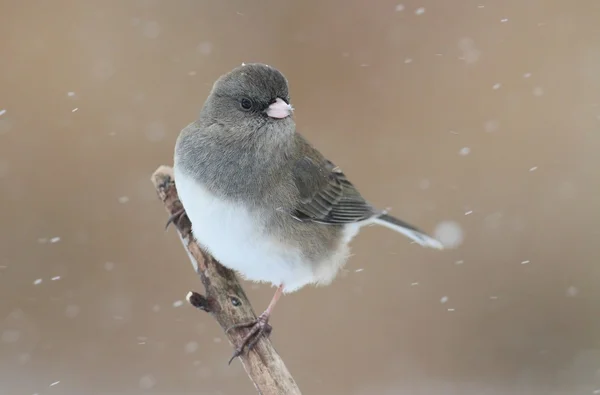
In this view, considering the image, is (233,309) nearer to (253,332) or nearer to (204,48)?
(253,332)

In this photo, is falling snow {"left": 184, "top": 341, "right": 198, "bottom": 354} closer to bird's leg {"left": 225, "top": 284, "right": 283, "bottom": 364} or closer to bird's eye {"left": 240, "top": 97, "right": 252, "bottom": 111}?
bird's leg {"left": 225, "top": 284, "right": 283, "bottom": 364}

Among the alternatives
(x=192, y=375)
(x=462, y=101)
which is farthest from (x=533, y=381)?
(x=192, y=375)

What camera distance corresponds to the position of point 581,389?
3635 millimetres

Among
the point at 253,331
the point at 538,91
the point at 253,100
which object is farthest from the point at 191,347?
the point at 538,91

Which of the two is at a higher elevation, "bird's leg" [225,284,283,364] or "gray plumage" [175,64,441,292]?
"gray plumage" [175,64,441,292]

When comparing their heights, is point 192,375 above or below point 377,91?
below

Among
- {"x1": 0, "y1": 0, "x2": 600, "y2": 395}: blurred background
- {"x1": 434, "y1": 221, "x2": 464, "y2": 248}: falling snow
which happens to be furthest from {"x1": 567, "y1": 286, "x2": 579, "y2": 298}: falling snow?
{"x1": 434, "y1": 221, "x2": 464, "y2": 248}: falling snow

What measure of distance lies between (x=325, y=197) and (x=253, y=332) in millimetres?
523

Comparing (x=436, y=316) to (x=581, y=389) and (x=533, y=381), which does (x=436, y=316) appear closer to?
(x=533, y=381)

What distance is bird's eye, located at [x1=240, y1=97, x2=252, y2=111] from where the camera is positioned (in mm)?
1770

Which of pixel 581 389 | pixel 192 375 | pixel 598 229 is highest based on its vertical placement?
pixel 192 375

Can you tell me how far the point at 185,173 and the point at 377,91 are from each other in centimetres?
211

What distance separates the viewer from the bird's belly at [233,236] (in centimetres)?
174

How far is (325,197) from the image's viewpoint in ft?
6.82
